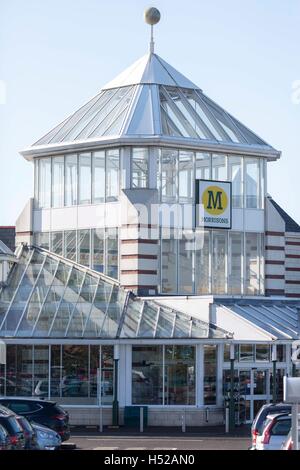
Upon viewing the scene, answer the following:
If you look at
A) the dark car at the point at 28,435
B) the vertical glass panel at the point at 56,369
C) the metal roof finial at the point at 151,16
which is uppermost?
the metal roof finial at the point at 151,16

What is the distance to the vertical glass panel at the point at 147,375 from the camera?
43.6 meters

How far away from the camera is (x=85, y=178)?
50.9 metres

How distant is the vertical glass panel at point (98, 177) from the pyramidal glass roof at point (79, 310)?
4.00 m

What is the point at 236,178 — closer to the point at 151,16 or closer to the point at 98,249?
the point at 98,249

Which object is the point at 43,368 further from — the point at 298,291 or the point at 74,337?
the point at 298,291

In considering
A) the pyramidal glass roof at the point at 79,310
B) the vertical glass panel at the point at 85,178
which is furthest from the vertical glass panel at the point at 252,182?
the pyramidal glass roof at the point at 79,310

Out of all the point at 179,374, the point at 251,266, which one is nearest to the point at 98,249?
the point at 251,266

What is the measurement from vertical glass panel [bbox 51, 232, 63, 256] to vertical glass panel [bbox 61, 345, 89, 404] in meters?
8.20

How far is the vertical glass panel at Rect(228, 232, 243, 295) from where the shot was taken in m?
50.6

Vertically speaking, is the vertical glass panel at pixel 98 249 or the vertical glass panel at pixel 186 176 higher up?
the vertical glass panel at pixel 186 176

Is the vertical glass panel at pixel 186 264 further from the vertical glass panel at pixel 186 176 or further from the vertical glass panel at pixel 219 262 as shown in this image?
the vertical glass panel at pixel 186 176

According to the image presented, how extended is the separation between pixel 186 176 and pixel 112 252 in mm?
4536

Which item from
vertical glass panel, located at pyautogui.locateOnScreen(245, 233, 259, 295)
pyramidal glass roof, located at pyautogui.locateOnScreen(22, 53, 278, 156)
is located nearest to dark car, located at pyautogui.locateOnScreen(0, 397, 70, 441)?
pyramidal glass roof, located at pyautogui.locateOnScreen(22, 53, 278, 156)

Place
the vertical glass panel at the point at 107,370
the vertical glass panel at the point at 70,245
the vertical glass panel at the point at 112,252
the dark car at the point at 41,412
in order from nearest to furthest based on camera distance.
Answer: the dark car at the point at 41,412 < the vertical glass panel at the point at 107,370 < the vertical glass panel at the point at 112,252 < the vertical glass panel at the point at 70,245
